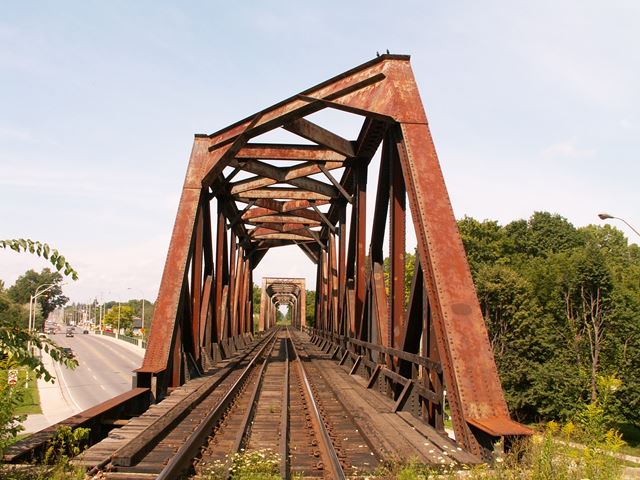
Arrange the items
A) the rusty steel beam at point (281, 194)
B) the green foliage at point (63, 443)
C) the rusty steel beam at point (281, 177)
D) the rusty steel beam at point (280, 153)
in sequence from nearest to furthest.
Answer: the green foliage at point (63, 443) < the rusty steel beam at point (280, 153) < the rusty steel beam at point (281, 177) < the rusty steel beam at point (281, 194)

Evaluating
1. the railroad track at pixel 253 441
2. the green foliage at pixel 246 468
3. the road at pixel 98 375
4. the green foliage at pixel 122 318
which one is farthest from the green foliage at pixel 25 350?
the green foliage at pixel 122 318

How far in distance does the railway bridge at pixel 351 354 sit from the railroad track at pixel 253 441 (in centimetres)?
3

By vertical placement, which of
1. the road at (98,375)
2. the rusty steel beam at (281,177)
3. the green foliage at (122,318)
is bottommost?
the road at (98,375)

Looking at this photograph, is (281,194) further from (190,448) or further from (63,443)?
(63,443)

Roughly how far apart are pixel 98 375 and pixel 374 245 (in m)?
49.7

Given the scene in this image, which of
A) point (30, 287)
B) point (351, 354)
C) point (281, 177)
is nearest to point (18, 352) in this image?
point (351, 354)

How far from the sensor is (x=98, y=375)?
54.2 meters

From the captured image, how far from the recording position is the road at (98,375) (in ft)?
139

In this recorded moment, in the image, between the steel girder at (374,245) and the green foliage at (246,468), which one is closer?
the green foliage at (246,468)

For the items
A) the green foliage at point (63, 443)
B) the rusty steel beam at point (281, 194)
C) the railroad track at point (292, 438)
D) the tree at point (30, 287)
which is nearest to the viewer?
the green foliage at point (63, 443)

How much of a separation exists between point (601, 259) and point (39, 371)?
3628 centimetres

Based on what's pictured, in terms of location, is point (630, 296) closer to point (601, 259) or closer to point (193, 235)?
point (601, 259)

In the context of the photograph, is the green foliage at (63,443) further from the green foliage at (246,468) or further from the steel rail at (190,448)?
the green foliage at (246,468)

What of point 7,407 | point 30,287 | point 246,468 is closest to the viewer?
point 7,407
